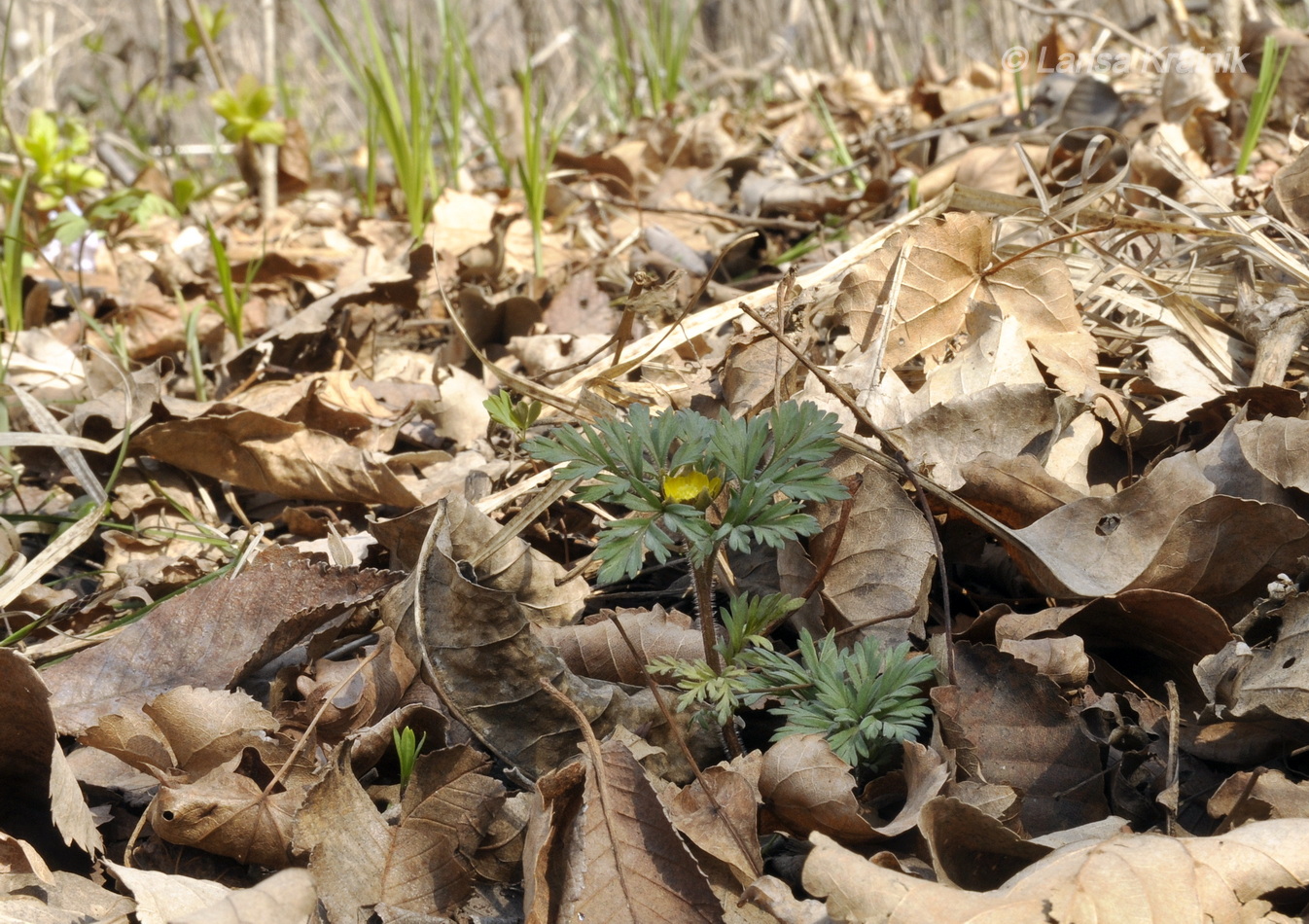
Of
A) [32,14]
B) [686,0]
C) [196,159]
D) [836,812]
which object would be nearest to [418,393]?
[836,812]

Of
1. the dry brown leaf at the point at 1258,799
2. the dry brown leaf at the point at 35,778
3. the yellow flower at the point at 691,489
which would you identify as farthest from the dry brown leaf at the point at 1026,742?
the dry brown leaf at the point at 35,778

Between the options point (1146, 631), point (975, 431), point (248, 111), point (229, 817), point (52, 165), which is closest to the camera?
point (229, 817)

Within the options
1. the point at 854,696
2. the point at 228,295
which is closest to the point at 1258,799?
the point at 854,696

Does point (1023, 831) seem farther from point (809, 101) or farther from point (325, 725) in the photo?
point (809, 101)

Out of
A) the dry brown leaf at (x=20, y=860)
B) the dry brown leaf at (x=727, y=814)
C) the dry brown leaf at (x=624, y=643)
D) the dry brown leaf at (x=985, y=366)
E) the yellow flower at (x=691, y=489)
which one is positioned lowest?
the dry brown leaf at (x=727, y=814)

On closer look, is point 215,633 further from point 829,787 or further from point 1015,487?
point 1015,487

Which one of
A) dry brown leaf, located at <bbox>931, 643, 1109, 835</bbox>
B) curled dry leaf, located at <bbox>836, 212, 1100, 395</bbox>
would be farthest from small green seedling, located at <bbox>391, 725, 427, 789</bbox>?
curled dry leaf, located at <bbox>836, 212, 1100, 395</bbox>

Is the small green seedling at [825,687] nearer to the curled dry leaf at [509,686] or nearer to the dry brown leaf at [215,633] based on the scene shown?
the curled dry leaf at [509,686]
